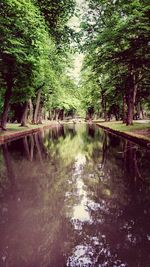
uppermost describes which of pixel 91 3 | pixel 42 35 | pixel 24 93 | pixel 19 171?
pixel 91 3

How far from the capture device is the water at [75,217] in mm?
4859

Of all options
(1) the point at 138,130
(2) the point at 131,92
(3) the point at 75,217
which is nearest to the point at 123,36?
(1) the point at 138,130

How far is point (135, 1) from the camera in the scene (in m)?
16.8

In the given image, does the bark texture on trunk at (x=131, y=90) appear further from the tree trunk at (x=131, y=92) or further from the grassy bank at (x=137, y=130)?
the grassy bank at (x=137, y=130)

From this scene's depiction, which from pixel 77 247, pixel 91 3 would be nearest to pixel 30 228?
pixel 77 247

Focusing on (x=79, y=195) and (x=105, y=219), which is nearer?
(x=105, y=219)

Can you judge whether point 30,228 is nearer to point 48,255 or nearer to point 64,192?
point 48,255

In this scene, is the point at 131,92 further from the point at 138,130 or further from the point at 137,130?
the point at 138,130

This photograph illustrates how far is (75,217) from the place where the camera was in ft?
21.8

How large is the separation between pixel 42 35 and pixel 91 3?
17.0m

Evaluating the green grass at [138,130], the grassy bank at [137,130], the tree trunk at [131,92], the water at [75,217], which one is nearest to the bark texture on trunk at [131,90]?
the tree trunk at [131,92]

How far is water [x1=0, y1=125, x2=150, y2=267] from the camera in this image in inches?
191

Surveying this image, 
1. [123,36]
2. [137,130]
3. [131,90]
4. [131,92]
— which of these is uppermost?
[123,36]

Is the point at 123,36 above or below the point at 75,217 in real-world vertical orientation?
above
